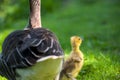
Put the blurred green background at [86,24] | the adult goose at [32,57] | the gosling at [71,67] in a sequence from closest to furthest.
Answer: the adult goose at [32,57] → the gosling at [71,67] → the blurred green background at [86,24]

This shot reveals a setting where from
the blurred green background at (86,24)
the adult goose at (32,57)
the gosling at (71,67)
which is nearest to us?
the adult goose at (32,57)

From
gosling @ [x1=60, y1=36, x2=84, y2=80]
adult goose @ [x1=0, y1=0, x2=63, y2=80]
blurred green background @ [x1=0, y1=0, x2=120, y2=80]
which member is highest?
adult goose @ [x1=0, y1=0, x2=63, y2=80]

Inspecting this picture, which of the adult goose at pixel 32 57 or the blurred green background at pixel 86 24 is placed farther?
the blurred green background at pixel 86 24

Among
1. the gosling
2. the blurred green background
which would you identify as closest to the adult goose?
the gosling

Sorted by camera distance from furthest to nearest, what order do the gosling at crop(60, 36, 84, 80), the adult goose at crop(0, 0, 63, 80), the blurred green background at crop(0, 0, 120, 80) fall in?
the blurred green background at crop(0, 0, 120, 80), the gosling at crop(60, 36, 84, 80), the adult goose at crop(0, 0, 63, 80)

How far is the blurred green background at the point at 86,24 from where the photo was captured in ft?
29.8

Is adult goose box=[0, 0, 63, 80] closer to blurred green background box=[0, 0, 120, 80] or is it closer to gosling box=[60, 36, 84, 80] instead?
gosling box=[60, 36, 84, 80]

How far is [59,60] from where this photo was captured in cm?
610

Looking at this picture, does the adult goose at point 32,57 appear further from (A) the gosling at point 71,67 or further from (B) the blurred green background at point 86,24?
(B) the blurred green background at point 86,24

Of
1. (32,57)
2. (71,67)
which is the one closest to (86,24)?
(71,67)

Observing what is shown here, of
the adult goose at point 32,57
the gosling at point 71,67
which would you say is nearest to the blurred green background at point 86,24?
the gosling at point 71,67

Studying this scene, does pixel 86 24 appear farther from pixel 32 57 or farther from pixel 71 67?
pixel 32 57

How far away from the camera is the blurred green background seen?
907 cm

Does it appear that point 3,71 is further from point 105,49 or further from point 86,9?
point 86,9
